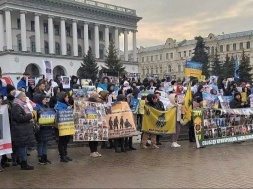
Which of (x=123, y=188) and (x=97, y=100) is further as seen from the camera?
(x=97, y=100)

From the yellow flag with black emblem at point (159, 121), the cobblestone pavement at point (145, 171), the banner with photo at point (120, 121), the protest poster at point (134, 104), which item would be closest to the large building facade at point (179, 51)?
the protest poster at point (134, 104)

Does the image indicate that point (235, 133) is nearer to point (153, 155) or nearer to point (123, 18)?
point (153, 155)

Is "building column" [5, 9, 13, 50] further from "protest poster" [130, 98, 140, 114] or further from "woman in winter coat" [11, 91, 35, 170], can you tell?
"woman in winter coat" [11, 91, 35, 170]

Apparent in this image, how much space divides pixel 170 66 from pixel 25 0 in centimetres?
7300

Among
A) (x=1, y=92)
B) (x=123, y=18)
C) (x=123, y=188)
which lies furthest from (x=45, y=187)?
(x=123, y=18)

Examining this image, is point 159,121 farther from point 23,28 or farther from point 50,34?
point 50,34

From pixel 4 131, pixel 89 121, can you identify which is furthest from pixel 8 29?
pixel 4 131

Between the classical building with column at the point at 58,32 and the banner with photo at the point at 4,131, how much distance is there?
5494 cm

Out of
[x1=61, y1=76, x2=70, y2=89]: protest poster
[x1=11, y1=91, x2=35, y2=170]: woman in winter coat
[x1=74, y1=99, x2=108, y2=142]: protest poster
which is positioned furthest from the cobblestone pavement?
[x1=61, y1=76, x2=70, y2=89]: protest poster

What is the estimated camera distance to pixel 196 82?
800 inches

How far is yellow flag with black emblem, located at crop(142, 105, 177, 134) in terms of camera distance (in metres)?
13.1

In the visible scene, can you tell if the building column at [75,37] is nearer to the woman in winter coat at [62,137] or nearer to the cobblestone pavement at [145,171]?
the cobblestone pavement at [145,171]

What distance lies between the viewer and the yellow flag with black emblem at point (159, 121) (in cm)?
Result: 1306

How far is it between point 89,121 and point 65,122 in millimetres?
1016
